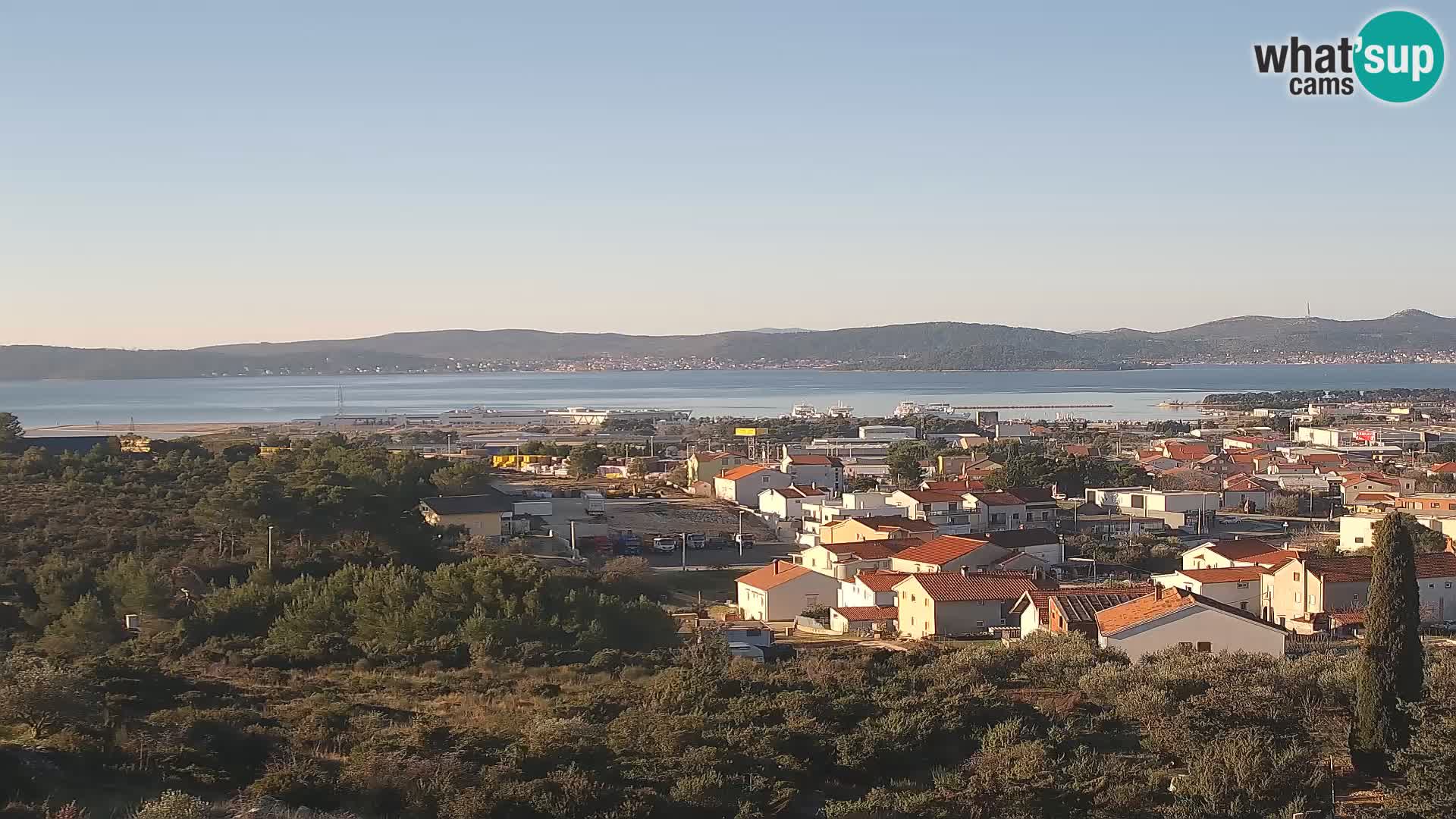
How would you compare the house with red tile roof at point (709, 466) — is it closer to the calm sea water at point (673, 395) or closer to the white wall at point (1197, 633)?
the white wall at point (1197, 633)

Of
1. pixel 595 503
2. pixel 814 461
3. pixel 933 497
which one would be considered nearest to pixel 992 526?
pixel 933 497

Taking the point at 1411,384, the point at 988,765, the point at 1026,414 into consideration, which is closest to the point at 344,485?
the point at 988,765

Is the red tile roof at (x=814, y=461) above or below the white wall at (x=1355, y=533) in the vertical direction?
above

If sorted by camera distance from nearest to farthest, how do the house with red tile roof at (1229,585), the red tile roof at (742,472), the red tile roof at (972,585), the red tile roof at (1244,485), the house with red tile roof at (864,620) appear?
the red tile roof at (972,585)
the house with red tile roof at (864,620)
the house with red tile roof at (1229,585)
the red tile roof at (1244,485)
the red tile roof at (742,472)

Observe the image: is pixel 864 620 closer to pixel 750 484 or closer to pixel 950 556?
pixel 950 556

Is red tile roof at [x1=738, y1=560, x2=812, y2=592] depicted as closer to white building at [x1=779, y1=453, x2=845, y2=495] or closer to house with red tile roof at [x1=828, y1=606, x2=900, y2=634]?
house with red tile roof at [x1=828, y1=606, x2=900, y2=634]

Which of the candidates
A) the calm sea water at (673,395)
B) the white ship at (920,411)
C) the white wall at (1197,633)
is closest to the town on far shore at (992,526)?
the white wall at (1197,633)
